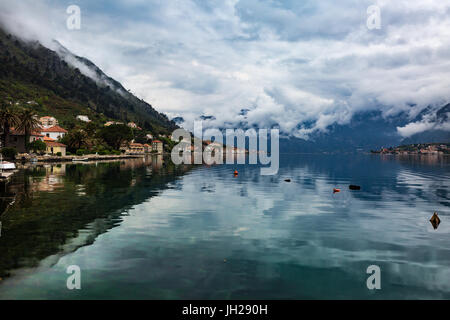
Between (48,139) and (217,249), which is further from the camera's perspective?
(48,139)

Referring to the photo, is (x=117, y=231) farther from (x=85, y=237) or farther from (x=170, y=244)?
(x=170, y=244)

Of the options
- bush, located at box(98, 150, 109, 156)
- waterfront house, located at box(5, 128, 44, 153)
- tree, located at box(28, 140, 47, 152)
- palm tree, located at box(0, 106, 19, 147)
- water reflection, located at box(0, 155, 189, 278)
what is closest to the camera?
water reflection, located at box(0, 155, 189, 278)

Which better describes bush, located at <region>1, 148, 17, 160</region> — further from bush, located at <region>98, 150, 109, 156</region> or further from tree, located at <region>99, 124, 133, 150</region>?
tree, located at <region>99, 124, 133, 150</region>

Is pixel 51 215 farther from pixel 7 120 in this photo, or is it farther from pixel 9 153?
pixel 7 120

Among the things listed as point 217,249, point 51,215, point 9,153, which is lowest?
point 217,249

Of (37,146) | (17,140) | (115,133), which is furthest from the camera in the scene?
(115,133)

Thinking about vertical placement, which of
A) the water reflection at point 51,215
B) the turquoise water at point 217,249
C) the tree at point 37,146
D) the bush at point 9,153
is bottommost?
the turquoise water at point 217,249

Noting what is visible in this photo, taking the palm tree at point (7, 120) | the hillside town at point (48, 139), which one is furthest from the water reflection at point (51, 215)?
the palm tree at point (7, 120)

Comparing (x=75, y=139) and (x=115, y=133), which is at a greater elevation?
(x=115, y=133)

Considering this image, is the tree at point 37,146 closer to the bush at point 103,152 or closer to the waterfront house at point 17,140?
the waterfront house at point 17,140

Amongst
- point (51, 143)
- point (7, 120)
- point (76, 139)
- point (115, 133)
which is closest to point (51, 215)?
point (7, 120)

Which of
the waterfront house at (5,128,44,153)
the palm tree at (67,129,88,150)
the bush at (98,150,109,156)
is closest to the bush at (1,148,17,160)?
the waterfront house at (5,128,44,153)

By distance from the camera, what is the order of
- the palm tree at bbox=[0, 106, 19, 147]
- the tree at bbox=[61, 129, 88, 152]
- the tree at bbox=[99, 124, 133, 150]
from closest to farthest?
the palm tree at bbox=[0, 106, 19, 147] < the tree at bbox=[61, 129, 88, 152] < the tree at bbox=[99, 124, 133, 150]
